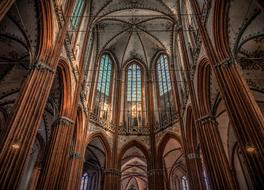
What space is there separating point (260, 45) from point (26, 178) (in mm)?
20307

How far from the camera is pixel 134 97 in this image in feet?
77.9

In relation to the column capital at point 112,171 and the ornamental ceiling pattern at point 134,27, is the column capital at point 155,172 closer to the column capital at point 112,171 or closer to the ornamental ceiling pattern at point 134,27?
the column capital at point 112,171

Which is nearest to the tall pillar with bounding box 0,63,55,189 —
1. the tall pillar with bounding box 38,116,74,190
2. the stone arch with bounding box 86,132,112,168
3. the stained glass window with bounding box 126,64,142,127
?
the tall pillar with bounding box 38,116,74,190

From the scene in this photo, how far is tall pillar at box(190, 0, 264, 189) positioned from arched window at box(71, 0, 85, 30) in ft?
32.4

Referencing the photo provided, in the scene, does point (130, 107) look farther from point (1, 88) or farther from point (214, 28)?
point (214, 28)

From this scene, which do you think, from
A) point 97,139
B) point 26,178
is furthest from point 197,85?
point 26,178

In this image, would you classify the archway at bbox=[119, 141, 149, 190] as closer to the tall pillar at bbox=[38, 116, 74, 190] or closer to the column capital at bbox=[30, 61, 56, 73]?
the tall pillar at bbox=[38, 116, 74, 190]

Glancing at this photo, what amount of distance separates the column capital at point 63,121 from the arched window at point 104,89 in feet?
23.3

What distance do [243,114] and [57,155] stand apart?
9038 millimetres

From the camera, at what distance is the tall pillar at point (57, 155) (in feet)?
35.0

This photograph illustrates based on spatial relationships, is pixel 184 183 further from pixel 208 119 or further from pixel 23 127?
pixel 23 127

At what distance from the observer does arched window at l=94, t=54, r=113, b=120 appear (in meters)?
21.3

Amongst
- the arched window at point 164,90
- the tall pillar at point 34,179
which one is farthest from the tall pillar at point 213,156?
the tall pillar at point 34,179

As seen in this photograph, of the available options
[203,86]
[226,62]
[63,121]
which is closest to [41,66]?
[63,121]
